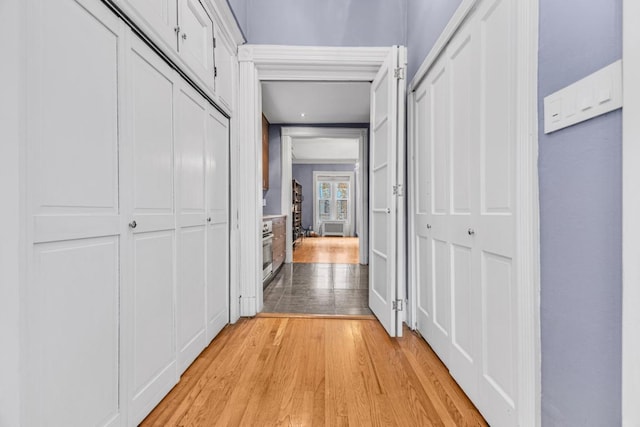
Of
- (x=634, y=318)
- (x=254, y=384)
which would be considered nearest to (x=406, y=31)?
(x=634, y=318)

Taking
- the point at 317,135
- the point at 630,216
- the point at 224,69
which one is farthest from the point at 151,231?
the point at 317,135

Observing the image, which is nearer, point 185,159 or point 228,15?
point 185,159

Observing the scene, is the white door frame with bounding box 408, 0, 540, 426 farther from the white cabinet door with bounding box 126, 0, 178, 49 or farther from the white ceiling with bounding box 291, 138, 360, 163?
the white ceiling with bounding box 291, 138, 360, 163

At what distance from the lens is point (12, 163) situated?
792mm

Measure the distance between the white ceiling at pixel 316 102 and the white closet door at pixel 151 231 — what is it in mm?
2447

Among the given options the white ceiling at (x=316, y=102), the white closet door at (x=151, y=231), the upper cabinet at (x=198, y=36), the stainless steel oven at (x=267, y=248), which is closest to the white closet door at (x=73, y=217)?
the white closet door at (x=151, y=231)

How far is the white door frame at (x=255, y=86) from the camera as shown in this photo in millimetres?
2551

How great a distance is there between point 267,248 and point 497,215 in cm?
308

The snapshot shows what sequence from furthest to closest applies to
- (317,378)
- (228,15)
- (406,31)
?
(406,31) → (228,15) → (317,378)

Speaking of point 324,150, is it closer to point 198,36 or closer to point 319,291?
point 319,291

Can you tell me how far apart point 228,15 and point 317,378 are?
7.86 ft

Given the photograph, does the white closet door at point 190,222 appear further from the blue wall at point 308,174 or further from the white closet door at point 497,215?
the blue wall at point 308,174

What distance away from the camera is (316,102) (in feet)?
15.0

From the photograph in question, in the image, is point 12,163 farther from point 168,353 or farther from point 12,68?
point 168,353
